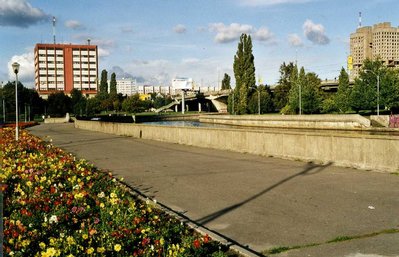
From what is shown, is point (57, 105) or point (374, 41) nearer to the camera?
point (57, 105)

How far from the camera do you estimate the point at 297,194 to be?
937cm

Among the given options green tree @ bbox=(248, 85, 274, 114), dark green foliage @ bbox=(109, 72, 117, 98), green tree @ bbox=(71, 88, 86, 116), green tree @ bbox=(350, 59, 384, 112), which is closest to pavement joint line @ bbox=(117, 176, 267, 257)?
green tree @ bbox=(350, 59, 384, 112)


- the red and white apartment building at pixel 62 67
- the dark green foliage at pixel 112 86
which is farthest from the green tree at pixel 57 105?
the red and white apartment building at pixel 62 67

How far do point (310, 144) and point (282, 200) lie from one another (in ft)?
20.8

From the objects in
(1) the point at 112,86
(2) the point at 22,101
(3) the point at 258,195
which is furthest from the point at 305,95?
(1) the point at 112,86

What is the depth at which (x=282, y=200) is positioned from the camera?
8766 mm

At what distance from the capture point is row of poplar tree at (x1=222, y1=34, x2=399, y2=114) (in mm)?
62969

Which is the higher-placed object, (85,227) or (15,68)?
(15,68)

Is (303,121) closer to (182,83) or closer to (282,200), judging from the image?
(282,200)

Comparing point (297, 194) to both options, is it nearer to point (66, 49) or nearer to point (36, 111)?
point (36, 111)

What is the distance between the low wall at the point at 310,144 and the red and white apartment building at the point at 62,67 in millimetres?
157427

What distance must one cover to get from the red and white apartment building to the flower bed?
168 m

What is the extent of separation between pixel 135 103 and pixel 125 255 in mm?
104209

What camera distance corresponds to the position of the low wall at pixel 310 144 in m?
12.0
